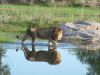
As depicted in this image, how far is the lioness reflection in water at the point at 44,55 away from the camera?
12.2 m

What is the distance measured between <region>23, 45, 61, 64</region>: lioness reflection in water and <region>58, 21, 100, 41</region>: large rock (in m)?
4.05

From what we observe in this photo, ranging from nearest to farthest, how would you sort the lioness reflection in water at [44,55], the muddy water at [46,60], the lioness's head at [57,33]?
the muddy water at [46,60]
the lioness reflection in water at [44,55]
the lioness's head at [57,33]

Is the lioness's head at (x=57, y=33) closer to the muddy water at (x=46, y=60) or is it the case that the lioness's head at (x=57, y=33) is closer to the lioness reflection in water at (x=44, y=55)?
the muddy water at (x=46, y=60)

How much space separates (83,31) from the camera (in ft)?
60.5

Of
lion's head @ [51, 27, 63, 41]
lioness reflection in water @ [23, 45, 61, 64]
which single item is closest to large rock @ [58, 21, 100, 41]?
lion's head @ [51, 27, 63, 41]

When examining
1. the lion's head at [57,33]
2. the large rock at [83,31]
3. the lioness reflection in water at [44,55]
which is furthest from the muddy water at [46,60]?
the large rock at [83,31]

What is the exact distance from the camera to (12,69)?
10.8m

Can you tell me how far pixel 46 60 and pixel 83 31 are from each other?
6.61m

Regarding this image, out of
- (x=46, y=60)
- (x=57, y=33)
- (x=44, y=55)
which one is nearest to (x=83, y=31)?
(x=57, y=33)

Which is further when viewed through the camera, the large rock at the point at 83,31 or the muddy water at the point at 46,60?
the large rock at the point at 83,31

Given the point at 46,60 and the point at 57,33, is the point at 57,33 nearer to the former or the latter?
the point at 57,33

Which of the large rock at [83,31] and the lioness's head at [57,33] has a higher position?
the lioness's head at [57,33]

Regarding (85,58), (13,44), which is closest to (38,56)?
(85,58)

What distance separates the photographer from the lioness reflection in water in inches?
480
